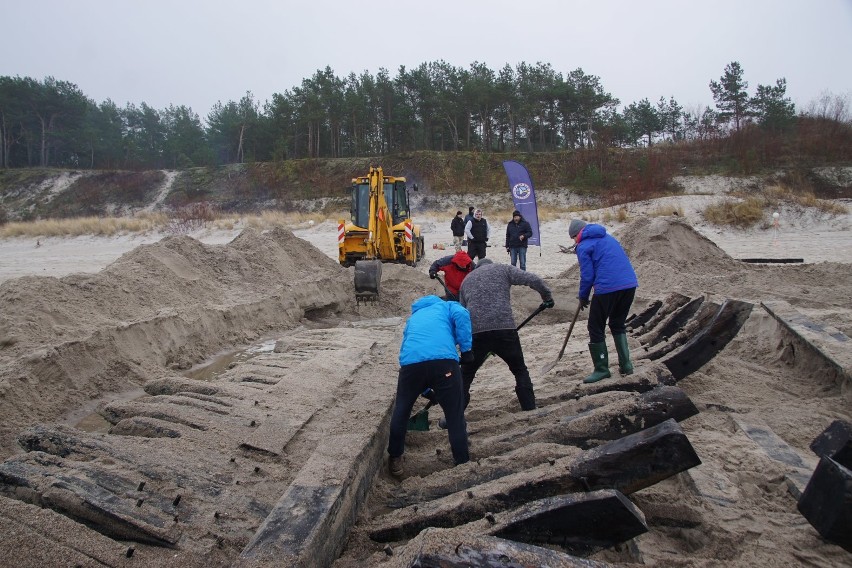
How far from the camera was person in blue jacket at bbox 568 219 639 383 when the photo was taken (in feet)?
16.6

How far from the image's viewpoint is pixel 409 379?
3852 millimetres

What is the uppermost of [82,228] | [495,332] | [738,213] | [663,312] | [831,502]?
[738,213]

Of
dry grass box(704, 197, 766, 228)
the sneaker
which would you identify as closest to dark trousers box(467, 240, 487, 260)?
the sneaker

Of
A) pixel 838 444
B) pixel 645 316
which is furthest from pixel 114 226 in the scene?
pixel 838 444

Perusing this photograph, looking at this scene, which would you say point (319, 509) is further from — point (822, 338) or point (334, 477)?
point (822, 338)

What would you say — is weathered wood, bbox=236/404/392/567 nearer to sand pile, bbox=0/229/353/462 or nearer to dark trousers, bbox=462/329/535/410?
dark trousers, bbox=462/329/535/410

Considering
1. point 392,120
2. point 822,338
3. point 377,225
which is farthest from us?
point 392,120

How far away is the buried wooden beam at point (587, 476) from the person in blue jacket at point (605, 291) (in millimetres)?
2218

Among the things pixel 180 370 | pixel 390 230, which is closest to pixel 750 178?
pixel 390 230

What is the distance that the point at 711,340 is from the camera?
15.9ft

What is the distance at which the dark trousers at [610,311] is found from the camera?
16.7 ft

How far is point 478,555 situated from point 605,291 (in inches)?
134

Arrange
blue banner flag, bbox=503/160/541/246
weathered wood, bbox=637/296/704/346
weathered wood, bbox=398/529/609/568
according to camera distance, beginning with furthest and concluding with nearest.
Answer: blue banner flag, bbox=503/160/541/246, weathered wood, bbox=637/296/704/346, weathered wood, bbox=398/529/609/568

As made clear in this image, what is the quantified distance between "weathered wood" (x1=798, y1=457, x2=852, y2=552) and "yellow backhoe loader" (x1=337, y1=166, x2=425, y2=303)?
9361 millimetres
